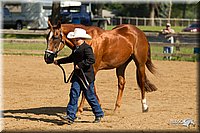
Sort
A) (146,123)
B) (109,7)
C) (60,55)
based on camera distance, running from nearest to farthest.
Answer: (146,123), (60,55), (109,7)

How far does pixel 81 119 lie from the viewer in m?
8.54

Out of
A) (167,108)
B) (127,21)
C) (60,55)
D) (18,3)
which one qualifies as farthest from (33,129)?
(127,21)

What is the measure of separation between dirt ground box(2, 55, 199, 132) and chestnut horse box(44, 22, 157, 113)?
0.61m

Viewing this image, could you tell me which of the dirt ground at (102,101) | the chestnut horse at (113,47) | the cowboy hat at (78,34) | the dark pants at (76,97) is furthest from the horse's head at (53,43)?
the dirt ground at (102,101)

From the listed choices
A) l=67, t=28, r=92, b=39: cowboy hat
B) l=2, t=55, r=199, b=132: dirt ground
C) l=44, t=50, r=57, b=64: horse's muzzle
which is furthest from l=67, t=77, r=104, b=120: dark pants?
l=67, t=28, r=92, b=39: cowboy hat

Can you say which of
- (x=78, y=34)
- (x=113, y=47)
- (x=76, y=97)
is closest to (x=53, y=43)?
(x=78, y=34)

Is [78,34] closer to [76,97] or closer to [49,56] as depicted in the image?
[49,56]

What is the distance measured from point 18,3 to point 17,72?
28698 millimetres

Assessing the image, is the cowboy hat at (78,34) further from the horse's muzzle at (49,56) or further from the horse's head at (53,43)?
the horse's muzzle at (49,56)

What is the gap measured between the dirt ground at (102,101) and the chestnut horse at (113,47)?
0.61 metres

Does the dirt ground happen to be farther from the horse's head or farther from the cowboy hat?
the cowboy hat

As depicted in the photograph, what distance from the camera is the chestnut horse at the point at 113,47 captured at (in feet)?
27.0

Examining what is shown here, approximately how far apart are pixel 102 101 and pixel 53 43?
10.1 ft

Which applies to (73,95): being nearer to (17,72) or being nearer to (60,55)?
(17,72)
